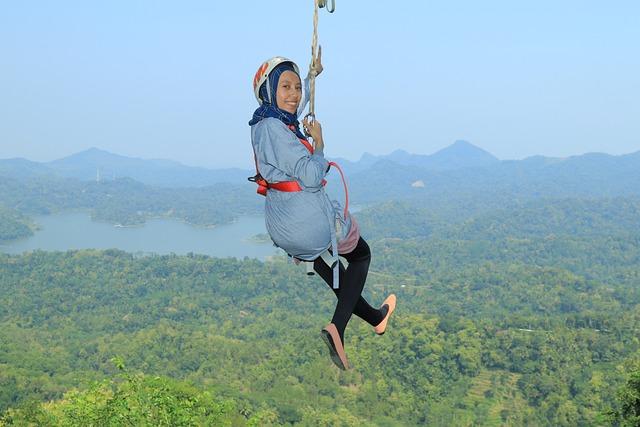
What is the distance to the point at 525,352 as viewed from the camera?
184 feet

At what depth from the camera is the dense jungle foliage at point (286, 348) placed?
30.6 meters

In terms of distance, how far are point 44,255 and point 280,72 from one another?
4759 inches

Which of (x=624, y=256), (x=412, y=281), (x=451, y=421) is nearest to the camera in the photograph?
(x=451, y=421)

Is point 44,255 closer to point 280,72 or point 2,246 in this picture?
point 2,246

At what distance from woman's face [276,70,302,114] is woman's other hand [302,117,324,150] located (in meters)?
0.12

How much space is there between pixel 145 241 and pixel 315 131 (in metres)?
176

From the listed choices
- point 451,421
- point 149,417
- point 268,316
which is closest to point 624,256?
point 268,316

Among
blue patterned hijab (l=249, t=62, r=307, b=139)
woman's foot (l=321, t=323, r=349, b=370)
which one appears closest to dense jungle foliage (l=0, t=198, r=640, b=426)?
woman's foot (l=321, t=323, r=349, b=370)

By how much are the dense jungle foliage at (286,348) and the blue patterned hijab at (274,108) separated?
12.0m

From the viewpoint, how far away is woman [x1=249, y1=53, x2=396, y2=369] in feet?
9.90

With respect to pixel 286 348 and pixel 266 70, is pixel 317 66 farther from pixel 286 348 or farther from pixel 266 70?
pixel 286 348

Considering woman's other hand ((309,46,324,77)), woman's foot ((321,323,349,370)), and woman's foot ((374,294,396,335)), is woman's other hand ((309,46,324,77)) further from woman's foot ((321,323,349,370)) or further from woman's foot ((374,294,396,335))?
woman's foot ((374,294,396,335))

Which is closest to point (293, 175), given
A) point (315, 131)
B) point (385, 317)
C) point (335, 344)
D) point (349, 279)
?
point (315, 131)

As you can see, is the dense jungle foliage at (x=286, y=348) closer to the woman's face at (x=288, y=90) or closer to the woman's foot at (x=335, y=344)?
the woman's foot at (x=335, y=344)
